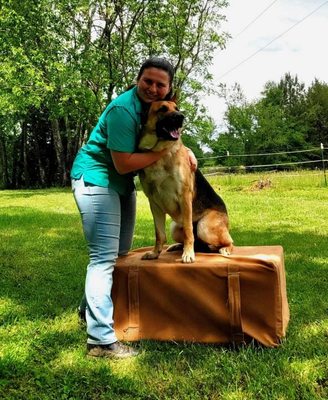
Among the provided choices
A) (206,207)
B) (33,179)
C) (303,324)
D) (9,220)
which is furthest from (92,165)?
(33,179)

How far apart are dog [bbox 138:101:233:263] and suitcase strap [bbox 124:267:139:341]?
280mm

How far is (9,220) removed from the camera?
953 cm

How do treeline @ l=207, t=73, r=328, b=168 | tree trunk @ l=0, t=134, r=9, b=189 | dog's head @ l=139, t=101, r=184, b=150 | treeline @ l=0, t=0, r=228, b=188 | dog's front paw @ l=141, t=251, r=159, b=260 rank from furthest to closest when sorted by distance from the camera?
treeline @ l=207, t=73, r=328, b=168 → tree trunk @ l=0, t=134, r=9, b=189 → treeline @ l=0, t=0, r=228, b=188 → dog's front paw @ l=141, t=251, r=159, b=260 → dog's head @ l=139, t=101, r=184, b=150

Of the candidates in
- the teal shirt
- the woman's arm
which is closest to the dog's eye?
the teal shirt

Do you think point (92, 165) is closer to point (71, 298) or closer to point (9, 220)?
point (71, 298)

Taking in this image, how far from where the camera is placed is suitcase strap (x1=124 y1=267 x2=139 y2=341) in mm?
3230

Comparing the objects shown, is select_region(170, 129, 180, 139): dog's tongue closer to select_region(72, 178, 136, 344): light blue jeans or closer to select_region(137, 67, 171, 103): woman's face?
select_region(137, 67, 171, 103): woman's face

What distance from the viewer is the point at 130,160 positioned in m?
2.98

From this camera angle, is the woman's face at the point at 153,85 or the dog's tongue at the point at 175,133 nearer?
the woman's face at the point at 153,85

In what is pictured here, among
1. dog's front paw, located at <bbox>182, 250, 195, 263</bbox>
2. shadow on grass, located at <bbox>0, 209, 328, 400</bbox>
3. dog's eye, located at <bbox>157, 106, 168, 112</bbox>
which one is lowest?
shadow on grass, located at <bbox>0, 209, 328, 400</bbox>

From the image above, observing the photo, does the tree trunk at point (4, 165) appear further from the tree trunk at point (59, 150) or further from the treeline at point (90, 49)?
the treeline at point (90, 49)

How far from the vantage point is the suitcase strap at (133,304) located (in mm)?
3230

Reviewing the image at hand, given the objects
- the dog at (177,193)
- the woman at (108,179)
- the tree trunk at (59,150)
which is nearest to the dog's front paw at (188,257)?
the dog at (177,193)

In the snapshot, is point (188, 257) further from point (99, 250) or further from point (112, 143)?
point (112, 143)
